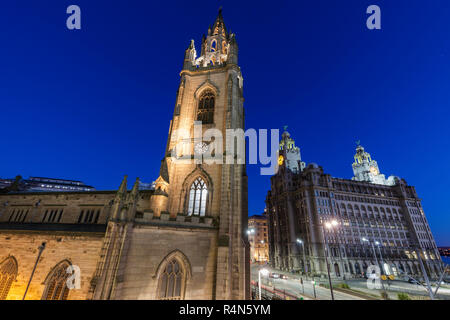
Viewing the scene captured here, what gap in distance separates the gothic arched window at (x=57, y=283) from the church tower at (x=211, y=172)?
7.23 meters

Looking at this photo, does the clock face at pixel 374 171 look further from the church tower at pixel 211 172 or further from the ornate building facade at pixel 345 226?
the church tower at pixel 211 172

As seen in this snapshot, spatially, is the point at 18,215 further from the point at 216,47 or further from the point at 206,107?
the point at 216,47

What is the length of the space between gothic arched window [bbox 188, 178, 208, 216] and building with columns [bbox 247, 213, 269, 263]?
9532cm

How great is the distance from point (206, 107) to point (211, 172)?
9552mm

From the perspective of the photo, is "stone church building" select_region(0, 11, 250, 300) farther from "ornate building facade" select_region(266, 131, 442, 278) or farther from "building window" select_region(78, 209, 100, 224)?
"ornate building facade" select_region(266, 131, 442, 278)

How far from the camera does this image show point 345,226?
69.1m

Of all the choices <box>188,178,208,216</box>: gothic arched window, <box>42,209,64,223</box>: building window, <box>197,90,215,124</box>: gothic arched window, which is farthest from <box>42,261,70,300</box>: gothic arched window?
<box>197,90,215,124</box>: gothic arched window

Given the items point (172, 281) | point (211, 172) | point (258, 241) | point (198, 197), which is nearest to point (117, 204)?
point (172, 281)

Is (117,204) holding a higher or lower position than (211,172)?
lower

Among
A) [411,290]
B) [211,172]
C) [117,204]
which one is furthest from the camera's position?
[411,290]

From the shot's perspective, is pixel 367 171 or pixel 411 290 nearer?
pixel 411 290

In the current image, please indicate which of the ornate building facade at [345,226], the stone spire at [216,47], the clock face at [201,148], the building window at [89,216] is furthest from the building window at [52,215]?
the ornate building facade at [345,226]

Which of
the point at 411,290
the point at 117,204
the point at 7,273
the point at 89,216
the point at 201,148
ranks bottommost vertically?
the point at 411,290

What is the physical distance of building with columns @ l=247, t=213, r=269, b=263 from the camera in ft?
372
